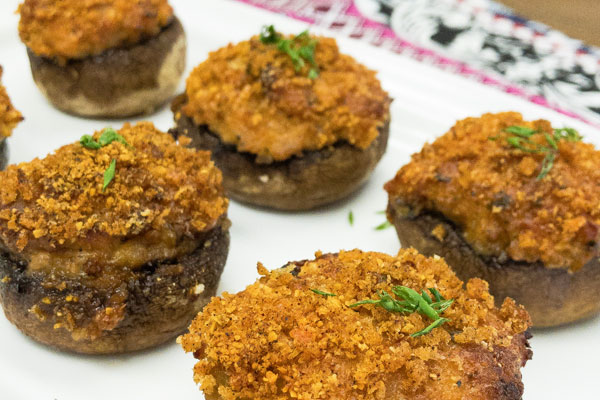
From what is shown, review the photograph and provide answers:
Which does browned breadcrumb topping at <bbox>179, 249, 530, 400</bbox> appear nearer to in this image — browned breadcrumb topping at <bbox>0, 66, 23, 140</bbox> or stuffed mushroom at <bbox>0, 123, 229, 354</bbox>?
stuffed mushroom at <bbox>0, 123, 229, 354</bbox>

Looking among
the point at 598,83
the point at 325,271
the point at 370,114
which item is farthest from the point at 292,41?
the point at 598,83

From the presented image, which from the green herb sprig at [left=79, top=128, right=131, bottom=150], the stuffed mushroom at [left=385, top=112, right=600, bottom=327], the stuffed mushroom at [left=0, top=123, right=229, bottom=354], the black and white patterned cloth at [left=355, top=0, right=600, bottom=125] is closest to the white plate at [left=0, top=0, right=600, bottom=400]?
the stuffed mushroom at [left=0, top=123, right=229, bottom=354]

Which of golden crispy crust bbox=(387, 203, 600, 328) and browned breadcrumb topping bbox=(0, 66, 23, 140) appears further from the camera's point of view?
browned breadcrumb topping bbox=(0, 66, 23, 140)

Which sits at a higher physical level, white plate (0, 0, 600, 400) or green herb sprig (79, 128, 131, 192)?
green herb sprig (79, 128, 131, 192)

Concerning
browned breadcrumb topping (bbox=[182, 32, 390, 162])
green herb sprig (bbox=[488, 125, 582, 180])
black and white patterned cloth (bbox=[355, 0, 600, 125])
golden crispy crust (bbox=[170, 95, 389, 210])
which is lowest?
black and white patterned cloth (bbox=[355, 0, 600, 125])

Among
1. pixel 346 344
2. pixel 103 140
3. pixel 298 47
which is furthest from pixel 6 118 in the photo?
pixel 346 344

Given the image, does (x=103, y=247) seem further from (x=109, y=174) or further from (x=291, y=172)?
(x=291, y=172)

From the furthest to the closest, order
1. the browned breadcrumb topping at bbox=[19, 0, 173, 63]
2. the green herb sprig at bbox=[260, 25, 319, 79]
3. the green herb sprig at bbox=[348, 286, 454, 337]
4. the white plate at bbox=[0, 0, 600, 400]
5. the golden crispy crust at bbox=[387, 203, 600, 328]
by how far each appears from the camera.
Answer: the browned breadcrumb topping at bbox=[19, 0, 173, 63] < the green herb sprig at bbox=[260, 25, 319, 79] < the golden crispy crust at bbox=[387, 203, 600, 328] < the white plate at bbox=[0, 0, 600, 400] < the green herb sprig at bbox=[348, 286, 454, 337]
